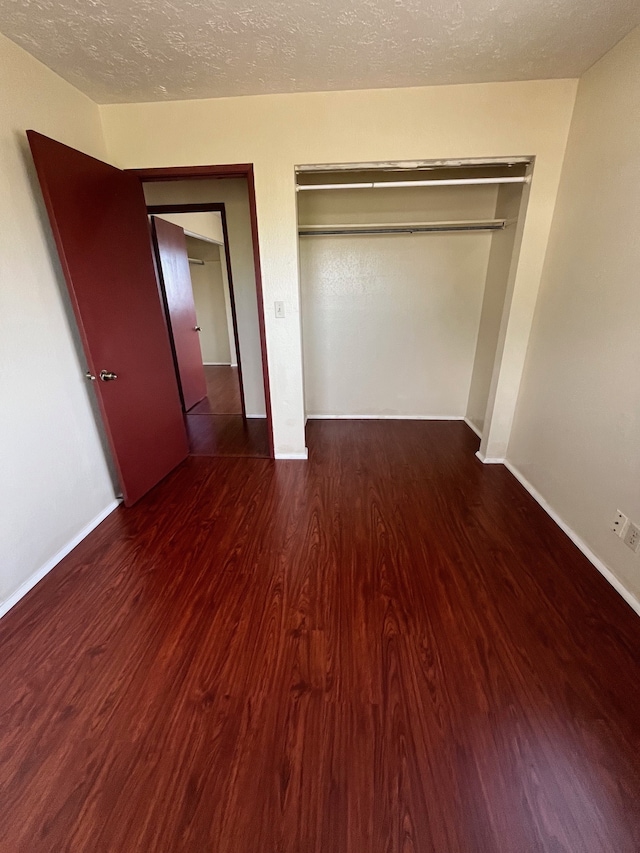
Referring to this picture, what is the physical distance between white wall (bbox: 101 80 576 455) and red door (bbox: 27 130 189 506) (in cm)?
40

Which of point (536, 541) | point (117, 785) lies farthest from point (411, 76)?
point (117, 785)

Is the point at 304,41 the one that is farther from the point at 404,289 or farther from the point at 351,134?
the point at 404,289

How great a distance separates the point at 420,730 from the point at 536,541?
4.29 feet

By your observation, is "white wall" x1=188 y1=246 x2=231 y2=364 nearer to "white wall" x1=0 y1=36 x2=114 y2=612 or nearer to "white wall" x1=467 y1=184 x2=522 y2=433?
"white wall" x1=0 y1=36 x2=114 y2=612

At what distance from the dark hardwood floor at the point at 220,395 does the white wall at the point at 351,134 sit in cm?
227

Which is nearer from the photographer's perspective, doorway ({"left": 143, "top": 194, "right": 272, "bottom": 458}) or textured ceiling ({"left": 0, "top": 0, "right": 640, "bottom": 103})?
textured ceiling ({"left": 0, "top": 0, "right": 640, "bottom": 103})

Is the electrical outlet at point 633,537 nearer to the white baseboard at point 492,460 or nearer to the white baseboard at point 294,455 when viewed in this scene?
the white baseboard at point 492,460

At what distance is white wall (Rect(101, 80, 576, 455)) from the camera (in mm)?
2115

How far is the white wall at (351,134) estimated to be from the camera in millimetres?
2115

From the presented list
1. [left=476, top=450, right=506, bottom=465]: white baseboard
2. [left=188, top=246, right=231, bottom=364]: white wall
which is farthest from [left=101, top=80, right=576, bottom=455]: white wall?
[left=188, top=246, right=231, bottom=364]: white wall

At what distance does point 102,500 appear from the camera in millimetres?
2330

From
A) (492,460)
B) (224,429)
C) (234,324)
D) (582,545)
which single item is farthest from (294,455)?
(582,545)

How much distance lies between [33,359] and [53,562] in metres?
1.10

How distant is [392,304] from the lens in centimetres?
345
